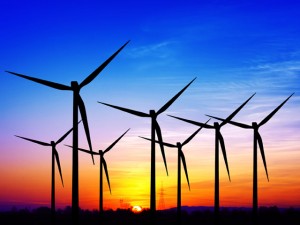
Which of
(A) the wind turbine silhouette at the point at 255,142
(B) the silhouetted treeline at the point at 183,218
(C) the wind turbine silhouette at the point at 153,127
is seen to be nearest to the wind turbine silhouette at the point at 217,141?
(A) the wind turbine silhouette at the point at 255,142

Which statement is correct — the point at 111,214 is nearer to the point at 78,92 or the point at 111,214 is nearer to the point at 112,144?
the point at 112,144

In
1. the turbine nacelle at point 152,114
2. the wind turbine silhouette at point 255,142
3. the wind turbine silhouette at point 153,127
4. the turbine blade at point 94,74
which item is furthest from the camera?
the wind turbine silhouette at point 255,142

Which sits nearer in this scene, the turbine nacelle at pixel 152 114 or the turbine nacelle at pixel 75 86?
the turbine nacelle at pixel 75 86

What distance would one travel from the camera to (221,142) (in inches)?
2694

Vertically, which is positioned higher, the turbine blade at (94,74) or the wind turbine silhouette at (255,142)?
the turbine blade at (94,74)

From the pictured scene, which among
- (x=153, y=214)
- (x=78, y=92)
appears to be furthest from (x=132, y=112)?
(x=78, y=92)

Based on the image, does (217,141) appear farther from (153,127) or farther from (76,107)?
(76,107)

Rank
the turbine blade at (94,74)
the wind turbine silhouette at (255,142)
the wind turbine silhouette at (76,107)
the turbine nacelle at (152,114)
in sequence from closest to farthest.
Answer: the wind turbine silhouette at (76,107), the turbine blade at (94,74), the turbine nacelle at (152,114), the wind turbine silhouette at (255,142)

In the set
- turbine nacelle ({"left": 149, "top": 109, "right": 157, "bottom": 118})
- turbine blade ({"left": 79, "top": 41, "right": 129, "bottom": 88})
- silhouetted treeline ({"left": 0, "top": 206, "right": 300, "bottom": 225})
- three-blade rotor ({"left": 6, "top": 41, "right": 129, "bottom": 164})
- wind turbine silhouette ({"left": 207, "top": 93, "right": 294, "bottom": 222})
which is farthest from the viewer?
silhouetted treeline ({"left": 0, "top": 206, "right": 300, "bottom": 225})

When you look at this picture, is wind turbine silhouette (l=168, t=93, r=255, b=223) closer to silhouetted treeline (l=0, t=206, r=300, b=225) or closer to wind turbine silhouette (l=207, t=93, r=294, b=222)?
wind turbine silhouette (l=207, t=93, r=294, b=222)

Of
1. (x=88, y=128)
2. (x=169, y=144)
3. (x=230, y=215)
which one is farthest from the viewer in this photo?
(x=230, y=215)

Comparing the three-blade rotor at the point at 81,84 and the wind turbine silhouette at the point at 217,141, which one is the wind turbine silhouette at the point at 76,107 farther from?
the wind turbine silhouette at the point at 217,141

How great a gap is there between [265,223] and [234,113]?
8838cm

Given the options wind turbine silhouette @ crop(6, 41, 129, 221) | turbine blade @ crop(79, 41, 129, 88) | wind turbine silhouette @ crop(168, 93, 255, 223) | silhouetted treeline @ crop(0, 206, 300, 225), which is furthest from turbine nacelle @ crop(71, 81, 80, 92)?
silhouetted treeline @ crop(0, 206, 300, 225)
